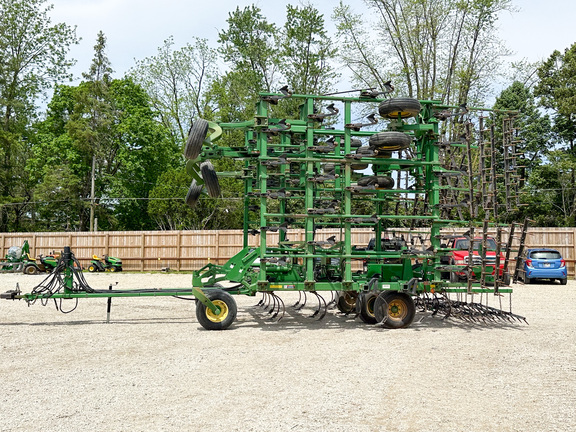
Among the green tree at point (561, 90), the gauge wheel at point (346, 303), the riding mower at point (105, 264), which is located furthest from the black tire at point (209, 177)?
the green tree at point (561, 90)

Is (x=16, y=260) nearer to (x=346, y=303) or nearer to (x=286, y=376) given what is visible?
(x=346, y=303)

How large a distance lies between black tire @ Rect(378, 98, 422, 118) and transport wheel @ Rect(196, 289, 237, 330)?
4.23m

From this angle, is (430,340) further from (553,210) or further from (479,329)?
(553,210)

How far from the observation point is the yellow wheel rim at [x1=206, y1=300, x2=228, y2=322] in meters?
8.93

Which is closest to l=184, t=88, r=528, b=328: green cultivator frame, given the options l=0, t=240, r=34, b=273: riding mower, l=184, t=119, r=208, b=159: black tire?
l=184, t=119, r=208, b=159: black tire

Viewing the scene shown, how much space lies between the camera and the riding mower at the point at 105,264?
2631cm

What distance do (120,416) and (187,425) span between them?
0.66 metres

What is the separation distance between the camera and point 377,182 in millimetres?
9359

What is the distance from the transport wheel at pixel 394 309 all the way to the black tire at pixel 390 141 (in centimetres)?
250

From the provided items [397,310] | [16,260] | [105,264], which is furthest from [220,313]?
[16,260]

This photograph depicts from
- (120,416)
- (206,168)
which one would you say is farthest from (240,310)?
(120,416)

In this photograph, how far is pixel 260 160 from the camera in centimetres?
903

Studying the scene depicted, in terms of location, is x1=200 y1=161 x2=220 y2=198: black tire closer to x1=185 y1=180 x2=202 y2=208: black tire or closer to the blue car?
x1=185 y1=180 x2=202 y2=208: black tire

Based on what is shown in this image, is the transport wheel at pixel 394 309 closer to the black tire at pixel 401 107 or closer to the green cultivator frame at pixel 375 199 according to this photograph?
the green cultivator frame at pixel 375 199
